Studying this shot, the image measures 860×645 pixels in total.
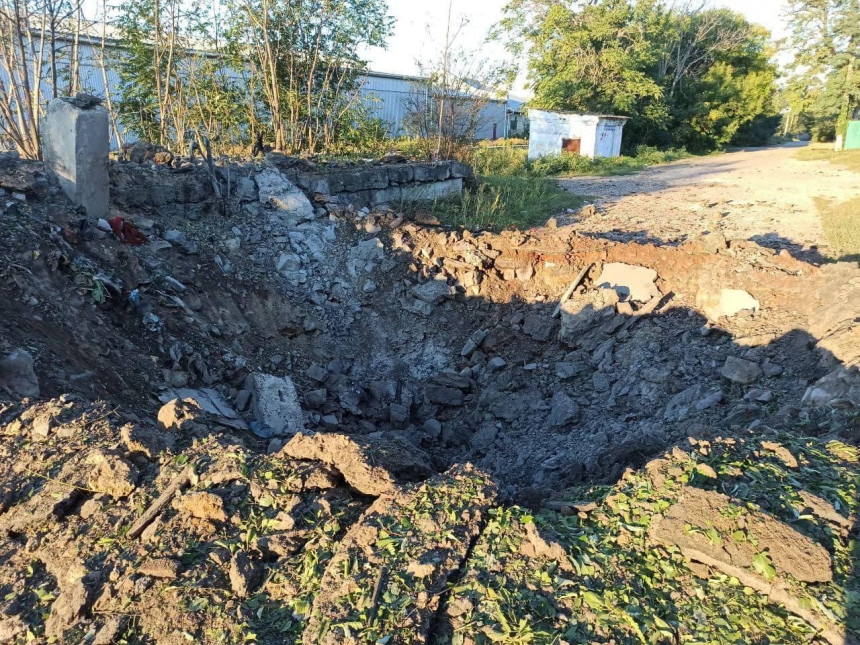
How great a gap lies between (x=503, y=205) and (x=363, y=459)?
7432mm

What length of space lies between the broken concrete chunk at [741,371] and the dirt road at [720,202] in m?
3.80

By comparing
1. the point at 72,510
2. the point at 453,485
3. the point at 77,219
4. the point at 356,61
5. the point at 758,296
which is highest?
the point at 356,61

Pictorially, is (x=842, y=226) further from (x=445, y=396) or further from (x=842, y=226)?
(x=445, y=396)

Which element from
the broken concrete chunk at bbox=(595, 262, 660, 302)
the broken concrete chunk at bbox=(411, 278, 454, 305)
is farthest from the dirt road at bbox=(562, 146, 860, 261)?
the broken concrete chunk at bbox=(411, 278, 454, 305)

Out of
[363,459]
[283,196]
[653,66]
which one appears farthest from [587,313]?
[653,66]

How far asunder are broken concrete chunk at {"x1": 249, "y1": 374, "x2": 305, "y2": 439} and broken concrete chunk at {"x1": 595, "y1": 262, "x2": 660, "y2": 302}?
3439 millimetres

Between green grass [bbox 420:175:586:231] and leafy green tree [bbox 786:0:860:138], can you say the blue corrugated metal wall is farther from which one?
leafy green tree [bbox 786:0:860:138]

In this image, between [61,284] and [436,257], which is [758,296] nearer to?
[436,257]

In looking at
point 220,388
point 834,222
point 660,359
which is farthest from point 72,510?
point 834,222

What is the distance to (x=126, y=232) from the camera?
5816 mm

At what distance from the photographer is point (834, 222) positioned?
9953mm

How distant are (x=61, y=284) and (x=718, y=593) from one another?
4.87m

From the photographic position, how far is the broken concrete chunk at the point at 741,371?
15.7 feet

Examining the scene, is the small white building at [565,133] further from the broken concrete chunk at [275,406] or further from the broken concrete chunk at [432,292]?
the broken concrete chunk at [275,406]
